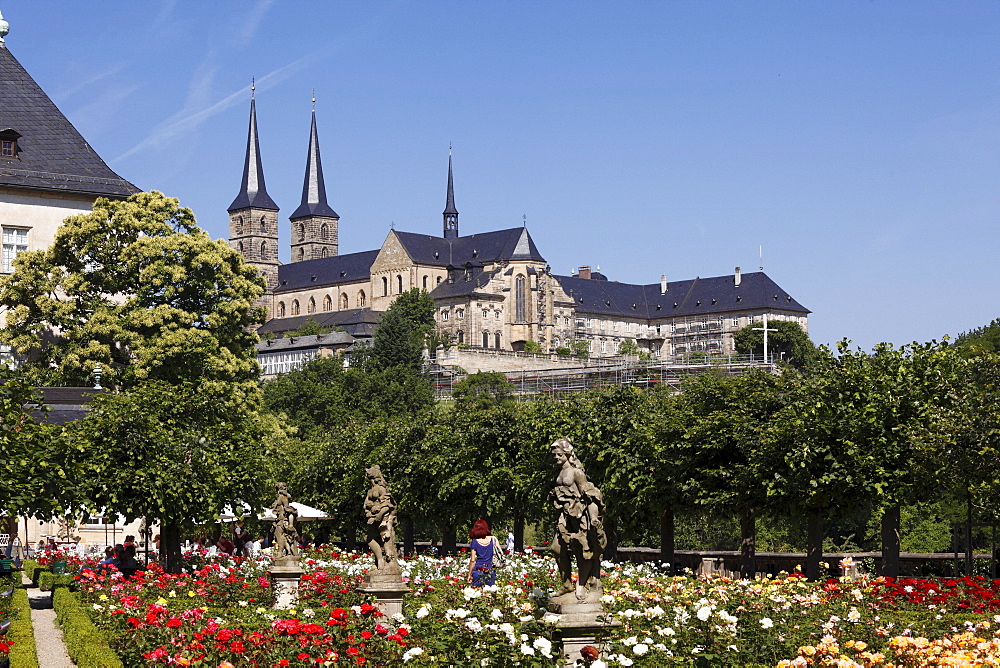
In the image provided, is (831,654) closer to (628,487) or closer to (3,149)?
(628,487)

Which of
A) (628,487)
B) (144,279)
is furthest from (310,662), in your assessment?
(144,279)

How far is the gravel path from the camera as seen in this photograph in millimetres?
17641

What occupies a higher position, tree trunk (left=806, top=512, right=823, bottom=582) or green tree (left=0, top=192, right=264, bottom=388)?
green tree (left=0, top=192, right=264, bottom=388)

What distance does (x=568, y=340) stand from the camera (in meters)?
191

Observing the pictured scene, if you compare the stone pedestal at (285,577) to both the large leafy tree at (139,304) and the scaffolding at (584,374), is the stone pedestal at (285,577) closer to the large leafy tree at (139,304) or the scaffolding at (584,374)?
the large leafy tree at (139,304)

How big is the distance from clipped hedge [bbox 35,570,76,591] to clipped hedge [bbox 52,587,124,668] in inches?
101

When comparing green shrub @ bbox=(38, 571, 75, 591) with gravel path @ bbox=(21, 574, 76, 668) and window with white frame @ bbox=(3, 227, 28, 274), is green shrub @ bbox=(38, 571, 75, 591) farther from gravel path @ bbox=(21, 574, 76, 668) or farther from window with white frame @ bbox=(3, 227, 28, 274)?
window with white frame @ bbox=(3, 227, 28, 274)

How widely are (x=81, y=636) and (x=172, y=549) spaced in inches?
413

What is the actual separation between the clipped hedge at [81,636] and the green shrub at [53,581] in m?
2.57

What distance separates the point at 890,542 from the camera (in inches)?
982

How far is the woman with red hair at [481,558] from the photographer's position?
19.5 m

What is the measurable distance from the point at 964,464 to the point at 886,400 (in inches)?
110

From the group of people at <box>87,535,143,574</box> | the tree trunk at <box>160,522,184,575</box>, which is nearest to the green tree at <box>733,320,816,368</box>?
the tree trunk at <box>160,522,184,575</box>

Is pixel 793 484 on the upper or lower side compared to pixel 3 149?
lower
